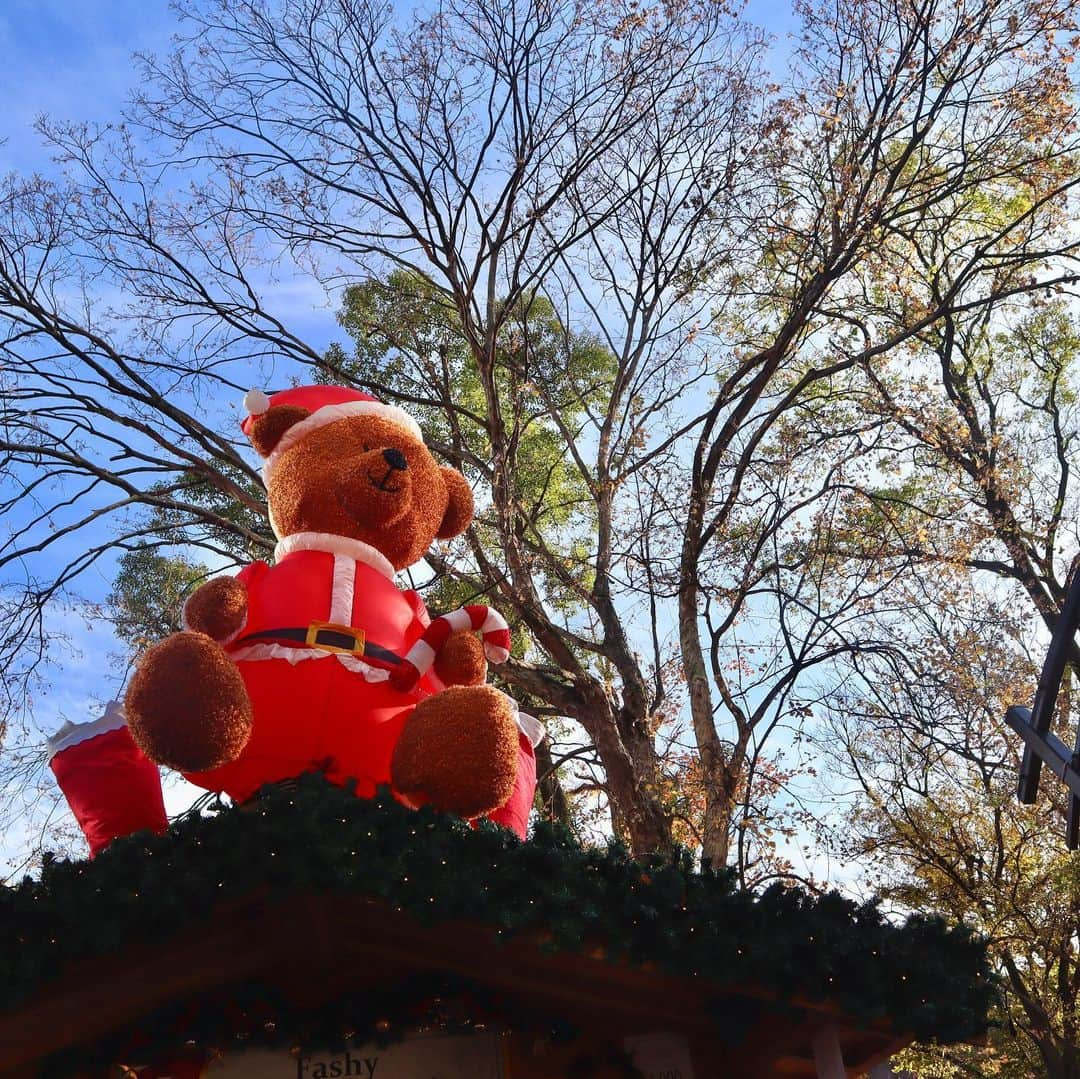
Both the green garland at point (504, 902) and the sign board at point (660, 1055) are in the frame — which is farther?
the sign board at point (660, 1055)

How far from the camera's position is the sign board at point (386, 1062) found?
11.3ft

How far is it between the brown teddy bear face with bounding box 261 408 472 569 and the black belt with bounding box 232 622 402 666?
603 mm

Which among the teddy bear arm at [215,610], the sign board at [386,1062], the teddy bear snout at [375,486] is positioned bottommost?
the sign board at [386,1062]

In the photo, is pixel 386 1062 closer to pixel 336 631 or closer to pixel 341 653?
pixel 341 653

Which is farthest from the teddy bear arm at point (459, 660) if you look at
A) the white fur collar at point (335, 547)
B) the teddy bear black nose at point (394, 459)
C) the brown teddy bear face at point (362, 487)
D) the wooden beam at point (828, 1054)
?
the wooden beam at point (828, 1054)

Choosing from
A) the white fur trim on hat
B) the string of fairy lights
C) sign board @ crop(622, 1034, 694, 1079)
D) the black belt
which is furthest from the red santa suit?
sign board @ crop(622, 1034, 694, 1079)

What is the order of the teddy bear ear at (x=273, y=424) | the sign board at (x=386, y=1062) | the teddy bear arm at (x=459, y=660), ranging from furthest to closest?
the teddy bear ear at (x=273, y=424), the teddy bear arm at (x=459, y=660), the sign board at (x=386, y=1062)

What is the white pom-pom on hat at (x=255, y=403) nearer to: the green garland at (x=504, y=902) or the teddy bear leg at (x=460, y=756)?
the teddy bear leg at (x=460, y=756)

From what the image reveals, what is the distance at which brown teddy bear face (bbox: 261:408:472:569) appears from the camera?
15.9 ft

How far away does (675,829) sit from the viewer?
34.3ft

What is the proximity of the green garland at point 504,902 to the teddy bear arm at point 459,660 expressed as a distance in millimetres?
1256

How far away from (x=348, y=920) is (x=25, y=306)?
7814mm

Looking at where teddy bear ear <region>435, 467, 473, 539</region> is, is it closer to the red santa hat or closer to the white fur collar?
the red santa hat

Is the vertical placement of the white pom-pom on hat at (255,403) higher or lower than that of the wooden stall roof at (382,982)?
higher
